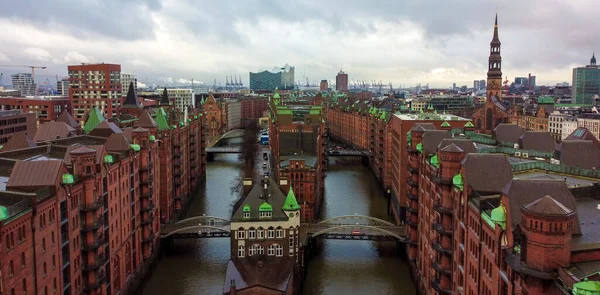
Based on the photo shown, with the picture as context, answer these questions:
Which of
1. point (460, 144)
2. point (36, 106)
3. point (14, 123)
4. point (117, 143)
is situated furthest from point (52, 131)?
point (36, 106)

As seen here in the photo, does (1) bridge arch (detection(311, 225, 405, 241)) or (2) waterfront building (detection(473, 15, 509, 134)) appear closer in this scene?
(1) bridge arch (detection(311, 225, 405, 241))

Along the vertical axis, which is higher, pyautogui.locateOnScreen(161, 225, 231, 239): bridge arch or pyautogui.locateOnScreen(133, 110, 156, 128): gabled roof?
pyautogui.locateOnScreen(133, 110, 156, 128): gabled roof

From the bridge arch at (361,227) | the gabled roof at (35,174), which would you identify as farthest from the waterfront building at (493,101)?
the gabled roof at (35,174)

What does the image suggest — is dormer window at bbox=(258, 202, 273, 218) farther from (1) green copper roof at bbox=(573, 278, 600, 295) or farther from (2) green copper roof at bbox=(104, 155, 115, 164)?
(1) green copper roof at bbox=(573, 278, 600, 295)

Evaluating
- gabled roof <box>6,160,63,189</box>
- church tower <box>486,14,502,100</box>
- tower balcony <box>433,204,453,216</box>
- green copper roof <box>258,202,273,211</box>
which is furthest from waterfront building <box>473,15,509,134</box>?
gabled roof <box>6,160,63,189</box>

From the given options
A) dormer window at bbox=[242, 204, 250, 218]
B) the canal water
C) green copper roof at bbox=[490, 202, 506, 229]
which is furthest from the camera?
the canal water

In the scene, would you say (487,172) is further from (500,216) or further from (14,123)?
(14,123)
